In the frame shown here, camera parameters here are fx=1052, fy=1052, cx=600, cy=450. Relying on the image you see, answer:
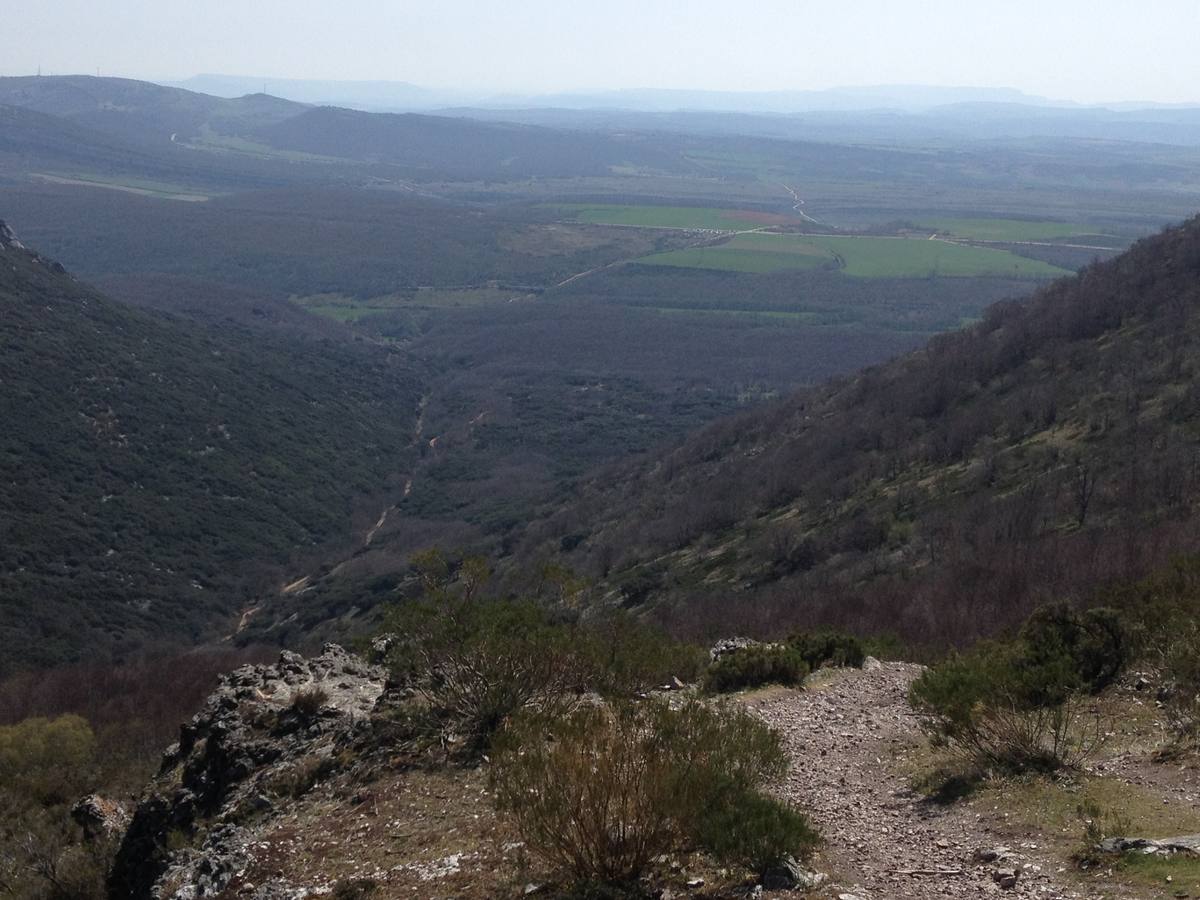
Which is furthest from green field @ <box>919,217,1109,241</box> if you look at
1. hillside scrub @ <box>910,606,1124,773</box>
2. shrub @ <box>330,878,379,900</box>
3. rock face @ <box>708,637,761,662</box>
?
shrub @ <box>330,878,379,900</box>

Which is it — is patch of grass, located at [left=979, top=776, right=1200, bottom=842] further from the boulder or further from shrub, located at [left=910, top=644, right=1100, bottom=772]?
the boulder

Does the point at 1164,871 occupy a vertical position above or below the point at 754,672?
above

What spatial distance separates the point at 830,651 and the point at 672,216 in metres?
174

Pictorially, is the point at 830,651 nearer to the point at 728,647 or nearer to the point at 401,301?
the point at 728,647

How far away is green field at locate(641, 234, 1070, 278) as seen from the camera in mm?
131875

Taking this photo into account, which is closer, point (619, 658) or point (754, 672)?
point (619, 658)

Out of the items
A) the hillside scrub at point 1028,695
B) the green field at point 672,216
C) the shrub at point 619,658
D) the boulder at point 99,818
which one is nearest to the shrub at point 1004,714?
the hillside scrub at point 1028,695

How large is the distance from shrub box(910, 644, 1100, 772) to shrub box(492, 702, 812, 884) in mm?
3027

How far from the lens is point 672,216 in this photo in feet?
609

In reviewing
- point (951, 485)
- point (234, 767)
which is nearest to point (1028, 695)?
point (234, 767)

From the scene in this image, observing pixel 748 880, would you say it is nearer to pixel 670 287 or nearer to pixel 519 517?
pixel 519 517

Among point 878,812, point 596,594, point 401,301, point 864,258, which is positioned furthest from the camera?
point 864,258

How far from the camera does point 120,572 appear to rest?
45.8 m

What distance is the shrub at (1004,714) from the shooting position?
34.8 ft
